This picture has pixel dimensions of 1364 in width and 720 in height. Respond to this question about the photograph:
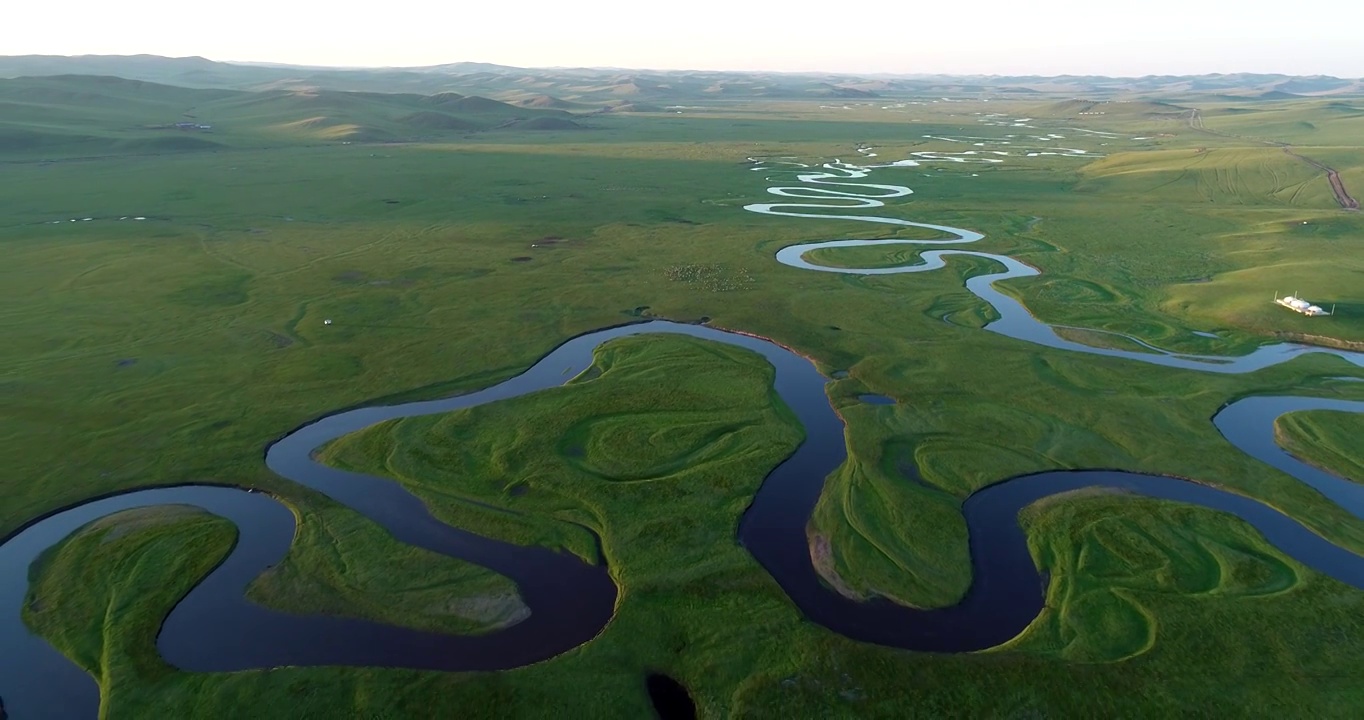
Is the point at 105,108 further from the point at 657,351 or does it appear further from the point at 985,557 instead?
the point at 985,557

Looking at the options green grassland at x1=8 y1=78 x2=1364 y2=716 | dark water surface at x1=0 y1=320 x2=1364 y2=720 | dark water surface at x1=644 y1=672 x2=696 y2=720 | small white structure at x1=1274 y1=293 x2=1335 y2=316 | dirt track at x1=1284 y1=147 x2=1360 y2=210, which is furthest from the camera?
dirt track at x1=1284 y1=147 x2=1360 y2=210

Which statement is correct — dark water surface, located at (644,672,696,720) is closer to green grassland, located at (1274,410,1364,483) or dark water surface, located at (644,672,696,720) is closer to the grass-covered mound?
the grass-covered mound

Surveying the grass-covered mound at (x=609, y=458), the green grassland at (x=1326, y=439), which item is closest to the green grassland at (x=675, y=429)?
the grass-covered mound at (x=609, y=458)

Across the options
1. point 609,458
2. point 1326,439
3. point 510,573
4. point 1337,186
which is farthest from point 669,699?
point 1337,186

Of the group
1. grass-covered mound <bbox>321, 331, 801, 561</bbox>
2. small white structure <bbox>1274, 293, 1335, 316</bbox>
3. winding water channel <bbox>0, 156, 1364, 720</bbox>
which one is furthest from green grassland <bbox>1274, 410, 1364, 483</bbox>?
grass-covered mound <bbox>321, 331, 801, 561</bbox>

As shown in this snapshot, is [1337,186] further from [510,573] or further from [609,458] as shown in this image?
[510,573]

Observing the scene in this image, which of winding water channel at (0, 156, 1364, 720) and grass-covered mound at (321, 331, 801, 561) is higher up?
grass-covered mound at (321, 331, 801, 561)

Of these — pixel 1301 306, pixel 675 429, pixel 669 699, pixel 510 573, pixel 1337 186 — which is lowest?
pixel 669 699

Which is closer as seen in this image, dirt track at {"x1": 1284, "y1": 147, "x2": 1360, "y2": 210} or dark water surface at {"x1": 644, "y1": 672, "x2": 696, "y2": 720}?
dark water surface at {"x1": 644, "y1": 672, "x2": 696, "y2": 720}
